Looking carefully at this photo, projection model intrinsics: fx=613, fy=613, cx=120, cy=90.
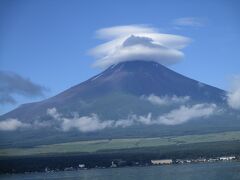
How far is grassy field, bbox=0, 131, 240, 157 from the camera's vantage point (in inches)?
2653

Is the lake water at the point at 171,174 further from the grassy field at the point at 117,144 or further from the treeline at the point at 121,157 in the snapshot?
the grassy field at the point at 117,144

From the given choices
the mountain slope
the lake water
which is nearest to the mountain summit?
the mountain slope

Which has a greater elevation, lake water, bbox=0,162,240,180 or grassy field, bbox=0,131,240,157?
grassy field, bbox=0,131,240,157

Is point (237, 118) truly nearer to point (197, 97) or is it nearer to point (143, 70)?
point (197, 97)

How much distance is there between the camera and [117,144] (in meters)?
70.4

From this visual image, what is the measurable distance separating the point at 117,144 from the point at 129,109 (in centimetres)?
2097

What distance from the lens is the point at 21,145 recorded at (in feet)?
243

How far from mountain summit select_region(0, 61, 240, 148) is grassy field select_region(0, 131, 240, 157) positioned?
5.34 metres

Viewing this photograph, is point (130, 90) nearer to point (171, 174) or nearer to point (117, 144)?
point (117, 144)

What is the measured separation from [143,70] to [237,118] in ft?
77.8

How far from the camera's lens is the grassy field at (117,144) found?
67.4m

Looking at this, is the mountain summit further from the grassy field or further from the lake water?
the lake water

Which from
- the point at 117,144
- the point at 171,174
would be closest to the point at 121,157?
the point at 117,144

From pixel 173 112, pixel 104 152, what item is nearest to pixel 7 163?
pixel 104 152
